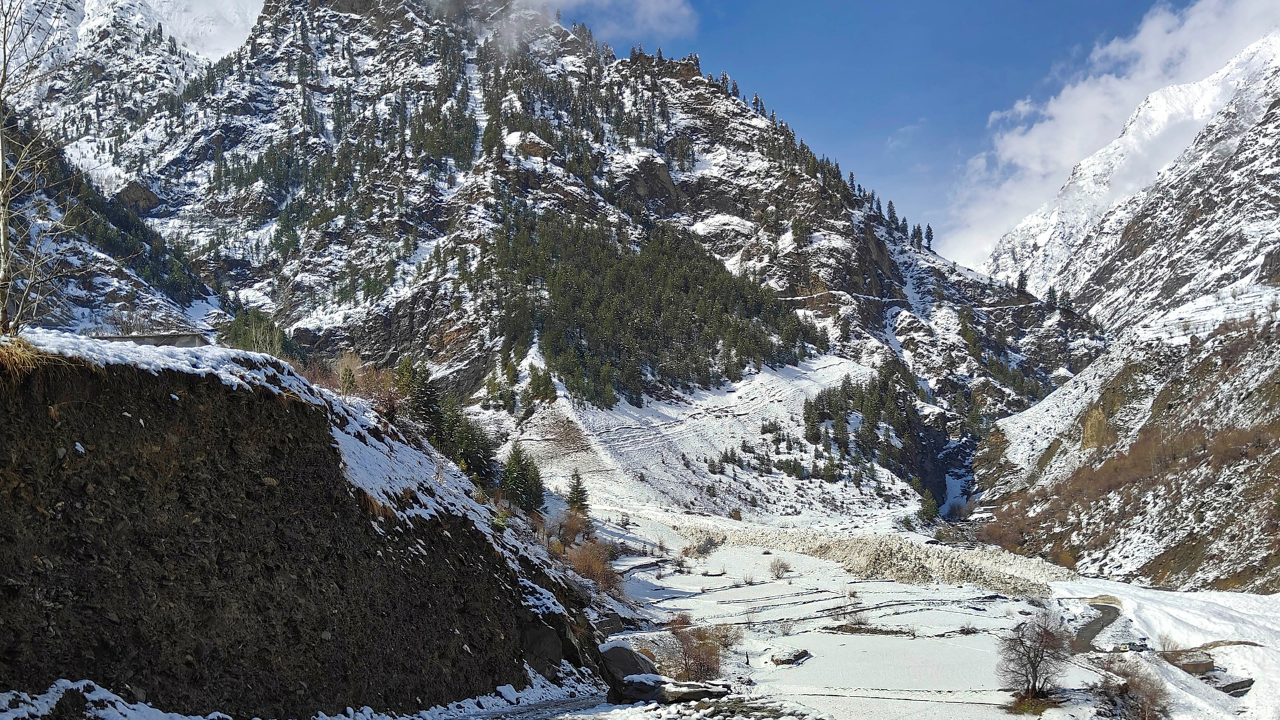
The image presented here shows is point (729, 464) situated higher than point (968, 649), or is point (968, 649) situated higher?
point (729, 464)

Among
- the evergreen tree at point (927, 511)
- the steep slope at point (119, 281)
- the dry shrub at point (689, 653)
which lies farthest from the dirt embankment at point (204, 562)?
the evergreen tree at point (927, 511)

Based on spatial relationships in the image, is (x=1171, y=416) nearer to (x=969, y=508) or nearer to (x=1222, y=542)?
(x=1222, y=542)

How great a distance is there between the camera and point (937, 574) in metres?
64.2

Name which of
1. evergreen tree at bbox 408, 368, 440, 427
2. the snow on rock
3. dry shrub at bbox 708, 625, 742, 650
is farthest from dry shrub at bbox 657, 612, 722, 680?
evergreen tree at bbox 408, 368, 440, 427

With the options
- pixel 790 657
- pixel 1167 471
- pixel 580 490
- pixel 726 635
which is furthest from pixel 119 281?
pixel 1167 471

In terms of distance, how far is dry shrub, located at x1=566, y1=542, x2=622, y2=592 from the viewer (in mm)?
52872

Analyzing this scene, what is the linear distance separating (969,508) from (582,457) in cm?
6095

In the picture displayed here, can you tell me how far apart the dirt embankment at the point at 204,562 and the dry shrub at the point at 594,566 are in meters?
31.8

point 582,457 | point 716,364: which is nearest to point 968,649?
point 582,457

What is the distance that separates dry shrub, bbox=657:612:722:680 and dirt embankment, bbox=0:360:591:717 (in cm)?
1280

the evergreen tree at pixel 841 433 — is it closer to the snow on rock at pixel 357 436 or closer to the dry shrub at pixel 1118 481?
the dry shrub at pixel 1118 481

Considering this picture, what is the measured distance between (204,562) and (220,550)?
18.1 inches

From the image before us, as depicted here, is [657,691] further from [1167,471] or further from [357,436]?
[1167,471]

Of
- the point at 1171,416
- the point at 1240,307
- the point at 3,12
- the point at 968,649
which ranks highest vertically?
the point at 1240,307
